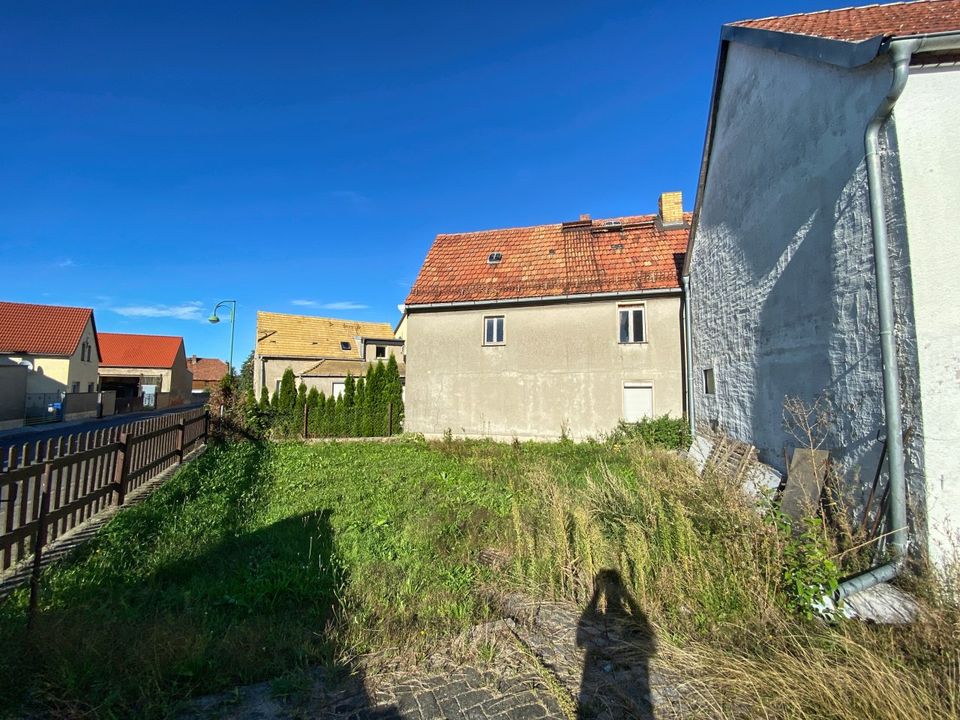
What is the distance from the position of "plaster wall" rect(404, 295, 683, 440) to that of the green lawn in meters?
6.11

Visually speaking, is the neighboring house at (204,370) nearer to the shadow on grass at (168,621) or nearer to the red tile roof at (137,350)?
the red tile roof at (137,350)

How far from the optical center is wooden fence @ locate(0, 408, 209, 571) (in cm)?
393

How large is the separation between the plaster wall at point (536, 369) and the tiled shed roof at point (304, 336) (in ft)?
48.9

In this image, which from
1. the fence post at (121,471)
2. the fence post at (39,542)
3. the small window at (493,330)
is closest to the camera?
the fence post at (39,542)

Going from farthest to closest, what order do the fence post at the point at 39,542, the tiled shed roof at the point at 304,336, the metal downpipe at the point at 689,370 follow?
the tiled shed roof at the point at 304,336 < the metal downpipe at the point at 689,370 < the fence post at the point at 39,542

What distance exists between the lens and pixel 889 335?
13.6 ft

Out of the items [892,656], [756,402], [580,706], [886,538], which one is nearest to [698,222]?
[756,402]

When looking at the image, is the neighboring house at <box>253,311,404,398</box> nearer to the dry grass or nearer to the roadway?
the roadway

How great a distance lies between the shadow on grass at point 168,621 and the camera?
2.63 metres

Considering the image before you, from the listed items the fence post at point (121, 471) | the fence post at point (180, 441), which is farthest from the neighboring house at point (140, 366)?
the fence post at point (121, 471)

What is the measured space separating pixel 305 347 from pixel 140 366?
22.2 metres

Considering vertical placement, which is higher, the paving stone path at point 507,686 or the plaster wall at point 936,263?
the plaster wall at point 936,263

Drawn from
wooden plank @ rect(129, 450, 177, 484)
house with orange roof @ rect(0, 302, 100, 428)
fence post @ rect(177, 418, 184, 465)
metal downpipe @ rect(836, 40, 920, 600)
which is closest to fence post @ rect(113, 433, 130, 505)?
wooden plank @ rect(129, 450, 177, 484)

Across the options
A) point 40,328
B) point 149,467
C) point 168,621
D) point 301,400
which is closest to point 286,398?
point 301,400
